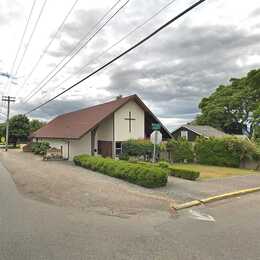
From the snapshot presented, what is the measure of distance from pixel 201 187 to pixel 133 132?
606 inches

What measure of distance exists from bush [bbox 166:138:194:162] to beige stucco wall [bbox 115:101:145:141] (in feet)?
10.4

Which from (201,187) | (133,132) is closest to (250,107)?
(133,132)

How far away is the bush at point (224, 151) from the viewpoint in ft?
80.3

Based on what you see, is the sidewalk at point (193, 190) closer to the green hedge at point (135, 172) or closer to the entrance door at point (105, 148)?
the green hedge at point (135, 172)

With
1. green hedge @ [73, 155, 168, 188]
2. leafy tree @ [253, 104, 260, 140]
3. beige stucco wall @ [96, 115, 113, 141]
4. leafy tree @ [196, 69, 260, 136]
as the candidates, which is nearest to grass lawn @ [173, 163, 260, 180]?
green hedge @ [73, 155, 168, 188]

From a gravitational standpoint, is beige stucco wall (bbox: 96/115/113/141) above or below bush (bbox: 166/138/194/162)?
above

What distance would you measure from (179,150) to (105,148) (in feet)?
23.9

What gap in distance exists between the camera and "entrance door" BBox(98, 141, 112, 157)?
1070 inches

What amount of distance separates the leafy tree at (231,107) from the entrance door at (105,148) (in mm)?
31110

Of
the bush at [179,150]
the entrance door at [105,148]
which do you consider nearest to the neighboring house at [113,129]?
the entrance door at [105,148]

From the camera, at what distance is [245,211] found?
898 cm

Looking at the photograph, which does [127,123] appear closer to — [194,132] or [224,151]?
[224,151]

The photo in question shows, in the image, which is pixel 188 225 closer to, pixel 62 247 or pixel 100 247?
pixel 100 247

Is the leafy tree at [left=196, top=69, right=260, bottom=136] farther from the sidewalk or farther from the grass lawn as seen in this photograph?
the sidewalk
